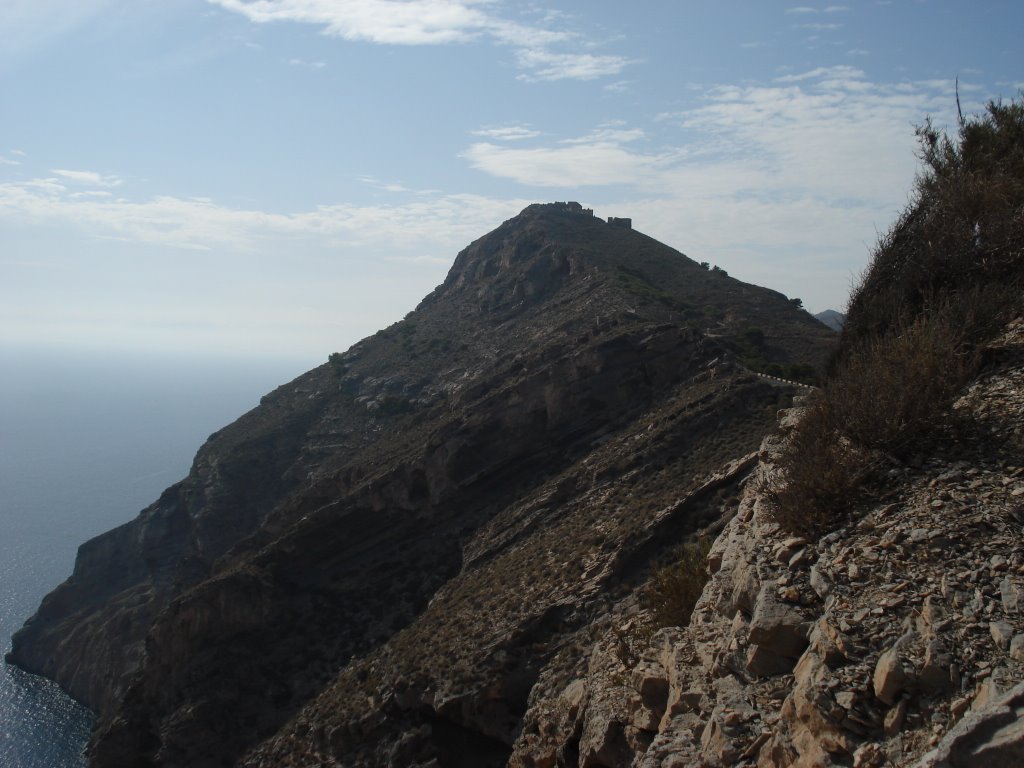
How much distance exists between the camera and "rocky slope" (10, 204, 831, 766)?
74.1 ft

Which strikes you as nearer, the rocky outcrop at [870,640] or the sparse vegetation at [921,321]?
the rocky outcrop at [870,640]

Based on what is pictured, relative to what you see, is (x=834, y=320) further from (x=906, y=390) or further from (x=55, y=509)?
(x=55, y=509)

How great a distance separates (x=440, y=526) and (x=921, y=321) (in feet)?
80.7

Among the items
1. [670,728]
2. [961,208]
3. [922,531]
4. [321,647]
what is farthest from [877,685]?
[321,647]

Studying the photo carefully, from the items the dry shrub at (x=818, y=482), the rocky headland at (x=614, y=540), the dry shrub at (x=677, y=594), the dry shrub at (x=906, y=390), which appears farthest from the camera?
the dry shrub at (x=677, y=594)

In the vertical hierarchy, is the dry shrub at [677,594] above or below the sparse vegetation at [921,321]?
below

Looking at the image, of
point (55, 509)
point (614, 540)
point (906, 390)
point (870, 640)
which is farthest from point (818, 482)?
point (55, 509)

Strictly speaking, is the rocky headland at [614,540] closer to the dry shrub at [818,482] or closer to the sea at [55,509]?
the dry shrub at [818,482]

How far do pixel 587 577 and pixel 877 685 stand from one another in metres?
15.9

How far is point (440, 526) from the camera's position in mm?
33969

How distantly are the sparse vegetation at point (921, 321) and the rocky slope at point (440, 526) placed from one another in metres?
9.35

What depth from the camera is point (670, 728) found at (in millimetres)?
9695

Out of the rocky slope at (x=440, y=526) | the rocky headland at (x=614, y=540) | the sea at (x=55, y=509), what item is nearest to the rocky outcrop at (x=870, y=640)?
the rocky headland at (x=614, y=540)

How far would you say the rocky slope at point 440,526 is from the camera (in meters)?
22.6
